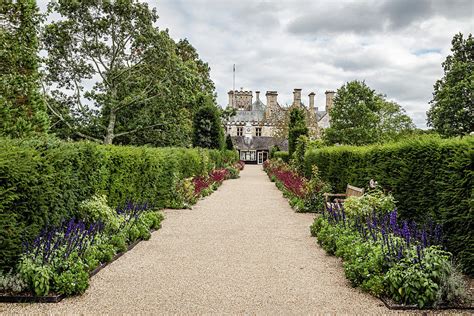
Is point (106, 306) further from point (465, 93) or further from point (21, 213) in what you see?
point (465, 93)

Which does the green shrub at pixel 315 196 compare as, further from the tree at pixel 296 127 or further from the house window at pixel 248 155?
the house window at pixel 248 155

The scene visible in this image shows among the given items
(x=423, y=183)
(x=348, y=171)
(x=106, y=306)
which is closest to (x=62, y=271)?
(x=106, y=306)

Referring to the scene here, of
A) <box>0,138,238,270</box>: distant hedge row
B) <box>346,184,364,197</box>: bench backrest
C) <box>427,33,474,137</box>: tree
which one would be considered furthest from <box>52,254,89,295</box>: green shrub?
<box>427,33,474,137</box>: tree

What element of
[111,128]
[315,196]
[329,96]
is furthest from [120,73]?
[329,96]

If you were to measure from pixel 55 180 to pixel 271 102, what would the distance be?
71540mm

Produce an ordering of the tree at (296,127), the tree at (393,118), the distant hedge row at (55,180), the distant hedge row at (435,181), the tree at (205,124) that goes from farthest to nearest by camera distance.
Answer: the tree at (393,118), the tree at (205,124), the tree at (296,127), the distant hedge row at (435,181), the distant hedge row at (55,180)

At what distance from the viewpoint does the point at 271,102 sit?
2990 inches

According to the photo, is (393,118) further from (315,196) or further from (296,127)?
(315,196)

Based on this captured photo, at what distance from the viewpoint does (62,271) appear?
473 centimetres

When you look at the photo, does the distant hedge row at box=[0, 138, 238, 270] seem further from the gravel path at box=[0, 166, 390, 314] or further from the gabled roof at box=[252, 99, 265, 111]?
the gabled roof at box=[252, 99, 265, 111]

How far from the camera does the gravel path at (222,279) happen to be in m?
4.30

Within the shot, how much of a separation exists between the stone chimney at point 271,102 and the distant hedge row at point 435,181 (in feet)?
220

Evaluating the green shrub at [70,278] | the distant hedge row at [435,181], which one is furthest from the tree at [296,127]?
the green shrub at [70,278]

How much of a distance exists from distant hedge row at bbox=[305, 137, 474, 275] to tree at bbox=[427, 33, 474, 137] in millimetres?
23663
